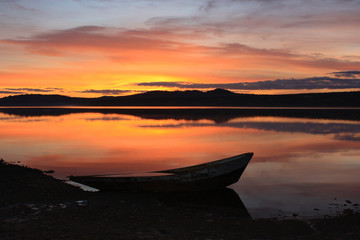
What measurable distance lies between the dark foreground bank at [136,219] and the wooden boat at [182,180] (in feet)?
1.40

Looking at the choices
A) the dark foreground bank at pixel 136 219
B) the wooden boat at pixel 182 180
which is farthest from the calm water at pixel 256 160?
the dark foreground bank at pixel 136 219

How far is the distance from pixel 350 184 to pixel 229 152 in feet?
42.3

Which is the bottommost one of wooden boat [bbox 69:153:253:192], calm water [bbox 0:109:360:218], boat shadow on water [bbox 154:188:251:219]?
boat shadow on water [bbox 154:188:251:219]

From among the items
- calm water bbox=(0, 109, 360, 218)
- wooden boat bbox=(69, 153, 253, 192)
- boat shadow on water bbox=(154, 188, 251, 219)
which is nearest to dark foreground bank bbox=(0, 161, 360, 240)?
boat shadow on water bbox=(154, 188, 251, 219)

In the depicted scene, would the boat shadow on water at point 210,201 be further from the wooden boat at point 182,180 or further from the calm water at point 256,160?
the calm water at point 256,160

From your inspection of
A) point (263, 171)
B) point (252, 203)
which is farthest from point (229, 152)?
point (252, 203)

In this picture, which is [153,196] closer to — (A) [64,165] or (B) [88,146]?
(A) [64,165]

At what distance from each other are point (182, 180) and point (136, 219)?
15.4 ft

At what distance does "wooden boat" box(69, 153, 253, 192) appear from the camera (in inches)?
591

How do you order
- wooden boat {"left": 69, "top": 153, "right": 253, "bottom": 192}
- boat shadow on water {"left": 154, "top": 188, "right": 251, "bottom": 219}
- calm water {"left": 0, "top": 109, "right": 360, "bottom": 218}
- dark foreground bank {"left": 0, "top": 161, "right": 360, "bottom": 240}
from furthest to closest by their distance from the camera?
1. wooden boat {"left": 69, "top": 153, "right": 253, "bottom": 192}
2. calm water {"left": 0, "top": 109, "right": 360, "bottom": 218}
3. boat shadow on water {"left": 154, "top": 188, "right": 251, "bottom": 219}
4. dark foreground bank {"left": 0, "top": 161, "right": 360, "bottom": 240}

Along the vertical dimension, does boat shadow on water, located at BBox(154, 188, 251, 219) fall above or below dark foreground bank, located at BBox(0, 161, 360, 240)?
below

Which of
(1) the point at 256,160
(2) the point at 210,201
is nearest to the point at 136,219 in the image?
(2) the point at 210,201

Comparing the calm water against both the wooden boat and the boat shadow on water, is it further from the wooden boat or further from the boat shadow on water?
the wooden boat

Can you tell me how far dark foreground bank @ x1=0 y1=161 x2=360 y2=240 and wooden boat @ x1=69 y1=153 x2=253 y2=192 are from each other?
16.7 inches
